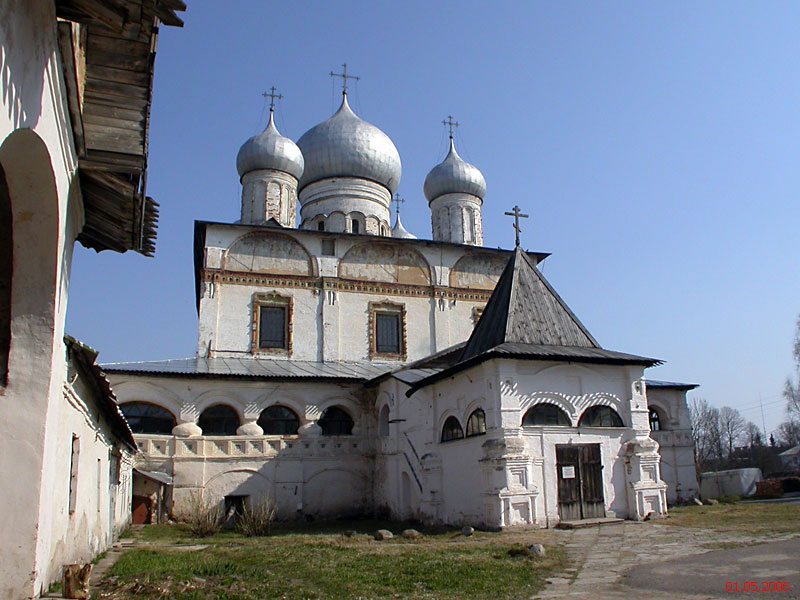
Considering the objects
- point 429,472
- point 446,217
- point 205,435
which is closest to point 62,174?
point 429,472

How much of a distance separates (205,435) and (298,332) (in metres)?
4.00

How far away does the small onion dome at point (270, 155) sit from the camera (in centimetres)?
2194

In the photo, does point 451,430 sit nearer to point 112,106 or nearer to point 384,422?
point 384,422

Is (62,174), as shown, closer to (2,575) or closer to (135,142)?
(135,142)

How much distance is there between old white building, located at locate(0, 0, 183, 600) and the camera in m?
3.84

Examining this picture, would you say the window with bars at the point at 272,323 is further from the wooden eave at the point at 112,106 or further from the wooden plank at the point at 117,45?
the wooden plank at the point at 117,45

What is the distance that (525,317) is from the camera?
45.8 ft

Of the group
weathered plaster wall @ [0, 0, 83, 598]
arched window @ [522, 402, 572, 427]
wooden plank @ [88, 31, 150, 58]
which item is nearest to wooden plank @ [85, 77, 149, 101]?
wooden plank @ [88, 31, 150, 58]

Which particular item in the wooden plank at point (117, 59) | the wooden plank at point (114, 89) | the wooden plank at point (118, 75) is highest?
the wooden plank at point (117, 59)

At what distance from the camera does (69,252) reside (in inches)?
221

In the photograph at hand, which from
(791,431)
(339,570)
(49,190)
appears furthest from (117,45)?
(791,431)

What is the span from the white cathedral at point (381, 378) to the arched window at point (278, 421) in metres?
0.03

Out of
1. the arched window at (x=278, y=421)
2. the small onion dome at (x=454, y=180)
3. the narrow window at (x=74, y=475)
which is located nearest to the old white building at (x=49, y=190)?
the narrow window at (x=74, y=475)

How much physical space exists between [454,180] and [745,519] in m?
15.2
